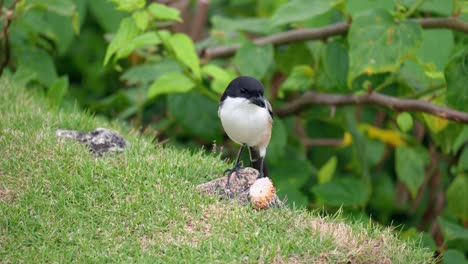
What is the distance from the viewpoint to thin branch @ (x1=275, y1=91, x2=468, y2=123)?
5836 millimetres

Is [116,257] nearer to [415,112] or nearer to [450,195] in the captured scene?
[415,112]

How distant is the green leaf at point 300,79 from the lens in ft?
23.1

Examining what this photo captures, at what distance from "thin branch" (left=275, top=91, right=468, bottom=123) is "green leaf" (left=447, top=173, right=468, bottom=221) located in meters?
1.52

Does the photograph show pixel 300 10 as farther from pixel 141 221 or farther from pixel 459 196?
pixel 141 221

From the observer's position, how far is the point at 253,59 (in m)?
6.95

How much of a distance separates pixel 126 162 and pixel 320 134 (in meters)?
4.72

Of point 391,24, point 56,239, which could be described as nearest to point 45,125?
point 56,239

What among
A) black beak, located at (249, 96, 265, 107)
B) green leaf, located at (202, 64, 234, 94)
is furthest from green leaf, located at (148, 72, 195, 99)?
black beak, located at (249, 96, 265, 107)

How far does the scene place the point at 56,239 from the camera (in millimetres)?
4262

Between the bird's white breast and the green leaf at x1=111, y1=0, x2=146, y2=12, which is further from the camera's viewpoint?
the green leaf at x1=111, y1=0, x2=146, y2=12

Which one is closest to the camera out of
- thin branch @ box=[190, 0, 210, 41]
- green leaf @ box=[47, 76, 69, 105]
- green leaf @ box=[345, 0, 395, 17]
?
green leaf @ box=[345, 0, 395, 17]

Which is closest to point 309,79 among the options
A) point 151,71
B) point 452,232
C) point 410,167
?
point 410,167

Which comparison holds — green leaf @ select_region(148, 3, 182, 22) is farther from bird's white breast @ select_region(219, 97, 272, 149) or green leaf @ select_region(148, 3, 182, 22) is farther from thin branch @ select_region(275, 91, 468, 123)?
thin branch @ select_region(275, 91, 468, 123)

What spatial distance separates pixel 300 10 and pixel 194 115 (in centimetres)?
176
